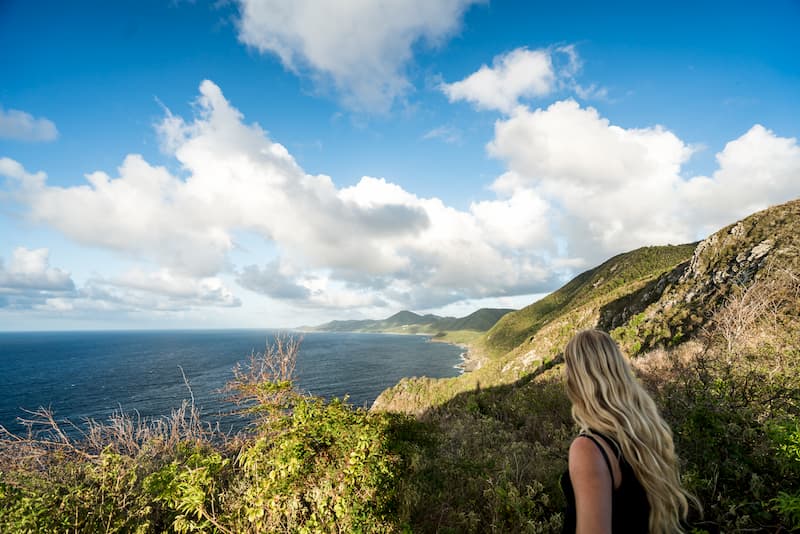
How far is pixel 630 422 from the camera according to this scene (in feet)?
7.25

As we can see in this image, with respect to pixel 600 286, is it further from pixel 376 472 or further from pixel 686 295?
pixel 376 472

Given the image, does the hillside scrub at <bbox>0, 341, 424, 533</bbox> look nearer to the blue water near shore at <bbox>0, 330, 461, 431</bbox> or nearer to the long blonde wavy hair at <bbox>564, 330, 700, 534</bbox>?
the long blonde wavy hair at <bbox>564, 330, 700, 534</bbox>

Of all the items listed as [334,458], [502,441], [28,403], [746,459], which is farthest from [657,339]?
[28,403]

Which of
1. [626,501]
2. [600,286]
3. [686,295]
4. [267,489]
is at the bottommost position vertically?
[267,489]

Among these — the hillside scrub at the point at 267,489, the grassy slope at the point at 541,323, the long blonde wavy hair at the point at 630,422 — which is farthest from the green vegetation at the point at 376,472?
the grassy slope at the point at 541,323

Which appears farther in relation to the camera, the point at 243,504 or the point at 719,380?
the point at 719,380

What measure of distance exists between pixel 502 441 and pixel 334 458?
19.2ft

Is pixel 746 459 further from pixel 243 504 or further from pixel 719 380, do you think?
pixel 243 504

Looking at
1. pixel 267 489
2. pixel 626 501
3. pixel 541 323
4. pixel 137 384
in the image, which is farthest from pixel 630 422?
pixel 541 323

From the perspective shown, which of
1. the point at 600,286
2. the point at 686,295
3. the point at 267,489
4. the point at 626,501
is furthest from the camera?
the point at 600,286

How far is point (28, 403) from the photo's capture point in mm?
47031

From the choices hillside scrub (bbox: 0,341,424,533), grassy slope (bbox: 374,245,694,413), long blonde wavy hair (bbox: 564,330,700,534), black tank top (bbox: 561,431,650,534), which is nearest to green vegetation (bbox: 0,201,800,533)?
hillside scrub (bbox: 0,341,424,533)

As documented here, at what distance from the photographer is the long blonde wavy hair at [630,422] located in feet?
7.17

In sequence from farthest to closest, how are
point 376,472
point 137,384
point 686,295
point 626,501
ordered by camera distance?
point 137,384 → point 686,295 → point 376,472 → point 626,501
